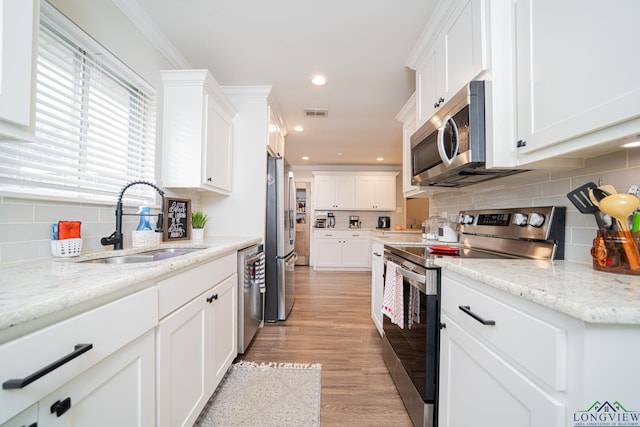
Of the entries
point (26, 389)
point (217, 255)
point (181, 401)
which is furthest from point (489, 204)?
point (26, 389)

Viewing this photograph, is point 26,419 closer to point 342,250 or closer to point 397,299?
point 397,299

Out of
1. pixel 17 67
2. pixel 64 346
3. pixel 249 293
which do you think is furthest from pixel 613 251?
pixel 249 293

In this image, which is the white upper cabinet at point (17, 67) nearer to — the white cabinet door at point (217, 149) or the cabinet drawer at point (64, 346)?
the cabinet drawer at point (64, 346)

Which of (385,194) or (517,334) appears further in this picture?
(385,194)

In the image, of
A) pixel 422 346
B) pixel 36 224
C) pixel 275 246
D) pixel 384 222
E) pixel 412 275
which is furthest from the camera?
pixel 384 222

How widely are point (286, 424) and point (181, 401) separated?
1.89ft

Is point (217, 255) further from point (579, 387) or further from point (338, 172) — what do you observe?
point (338, 172)

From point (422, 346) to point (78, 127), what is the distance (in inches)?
80.9

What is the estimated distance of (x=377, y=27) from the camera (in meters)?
1.82

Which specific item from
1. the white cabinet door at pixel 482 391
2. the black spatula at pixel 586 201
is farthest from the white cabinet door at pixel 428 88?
the white cabinet door at pixel 482 391

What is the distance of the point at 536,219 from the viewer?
→ 4.17ft

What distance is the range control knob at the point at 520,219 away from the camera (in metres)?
1.36

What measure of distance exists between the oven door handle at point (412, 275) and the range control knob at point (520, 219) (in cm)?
63

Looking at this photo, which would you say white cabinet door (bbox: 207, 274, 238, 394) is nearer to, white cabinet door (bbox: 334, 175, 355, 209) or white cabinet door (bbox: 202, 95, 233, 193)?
white cabinet door (bbox: 202, 95, 233, 193)
